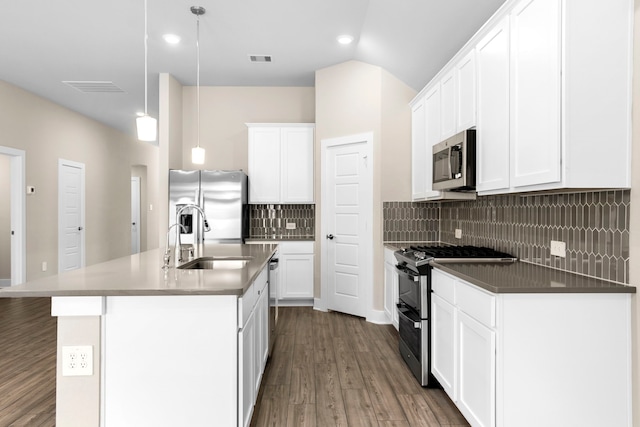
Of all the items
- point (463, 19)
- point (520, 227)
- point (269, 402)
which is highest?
point (463, 19)

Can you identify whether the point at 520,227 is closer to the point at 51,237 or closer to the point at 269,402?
the point at 269,402

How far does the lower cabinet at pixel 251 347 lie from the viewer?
1929 millimetres

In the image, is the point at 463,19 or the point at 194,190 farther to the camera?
the point at 194,190

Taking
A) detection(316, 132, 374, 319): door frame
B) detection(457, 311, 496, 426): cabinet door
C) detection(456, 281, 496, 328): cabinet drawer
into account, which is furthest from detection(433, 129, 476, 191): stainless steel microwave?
detection(316, 132, 374, 319): door frame

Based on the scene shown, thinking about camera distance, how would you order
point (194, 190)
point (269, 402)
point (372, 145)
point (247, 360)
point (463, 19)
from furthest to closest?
point (194, 190) < point (372, 145) < point (463, 19) < point (269, 402) < point (247, 360)

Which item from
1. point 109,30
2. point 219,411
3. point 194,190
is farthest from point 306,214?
point 219,411

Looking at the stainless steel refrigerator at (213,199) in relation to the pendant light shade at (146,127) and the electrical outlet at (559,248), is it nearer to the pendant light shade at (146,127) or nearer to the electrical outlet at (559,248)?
the pendant light shade at (146,127)

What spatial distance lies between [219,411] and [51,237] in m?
5.94

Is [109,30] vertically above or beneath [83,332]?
above

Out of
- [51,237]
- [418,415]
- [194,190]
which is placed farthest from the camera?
[51,237]

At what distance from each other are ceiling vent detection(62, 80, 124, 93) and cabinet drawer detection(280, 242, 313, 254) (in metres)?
3.29

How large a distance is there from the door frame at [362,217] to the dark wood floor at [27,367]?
2831 mm

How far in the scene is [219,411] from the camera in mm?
1879

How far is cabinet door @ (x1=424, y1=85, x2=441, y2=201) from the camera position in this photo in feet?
11.7
